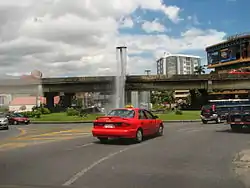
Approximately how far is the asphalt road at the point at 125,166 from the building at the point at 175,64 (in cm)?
16362

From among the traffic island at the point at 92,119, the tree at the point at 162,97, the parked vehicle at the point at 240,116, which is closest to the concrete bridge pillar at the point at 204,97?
the tree at the point at 162,97

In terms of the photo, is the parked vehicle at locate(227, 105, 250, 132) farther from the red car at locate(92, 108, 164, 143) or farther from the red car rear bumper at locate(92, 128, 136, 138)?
the red car rear bumper at locate(92, 128, 136, 138)

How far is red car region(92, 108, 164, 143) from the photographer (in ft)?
49.5

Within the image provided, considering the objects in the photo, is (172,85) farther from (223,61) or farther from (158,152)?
(223,61)

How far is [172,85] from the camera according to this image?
218ft

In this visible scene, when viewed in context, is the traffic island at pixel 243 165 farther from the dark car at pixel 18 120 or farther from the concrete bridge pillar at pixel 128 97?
the concrete bridge pillar at pixel 128 97

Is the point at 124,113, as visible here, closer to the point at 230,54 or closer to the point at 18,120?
the point at 18,120

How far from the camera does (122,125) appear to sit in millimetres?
15125

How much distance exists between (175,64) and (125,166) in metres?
177

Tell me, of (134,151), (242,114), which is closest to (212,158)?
(134,151)

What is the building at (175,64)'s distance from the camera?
589ft

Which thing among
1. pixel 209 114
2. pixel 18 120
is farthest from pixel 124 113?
pixel 18 120

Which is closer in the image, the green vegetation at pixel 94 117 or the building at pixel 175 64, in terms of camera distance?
the green vegetation at pixel 94 117

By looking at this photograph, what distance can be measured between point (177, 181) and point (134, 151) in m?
5.06
